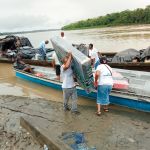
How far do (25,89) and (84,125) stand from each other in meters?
7.11

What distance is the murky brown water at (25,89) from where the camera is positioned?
12.1m

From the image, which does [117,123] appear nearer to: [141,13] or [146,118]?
[146,118]

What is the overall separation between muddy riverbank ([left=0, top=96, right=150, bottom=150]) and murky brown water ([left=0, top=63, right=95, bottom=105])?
5.72ft

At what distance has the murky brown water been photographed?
12.1m

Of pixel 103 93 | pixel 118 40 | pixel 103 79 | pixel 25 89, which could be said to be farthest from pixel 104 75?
pixel 118 40

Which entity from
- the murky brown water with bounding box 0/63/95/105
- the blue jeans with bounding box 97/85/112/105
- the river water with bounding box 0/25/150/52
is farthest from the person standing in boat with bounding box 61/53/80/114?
the river water with bounding box 0/25/150/52

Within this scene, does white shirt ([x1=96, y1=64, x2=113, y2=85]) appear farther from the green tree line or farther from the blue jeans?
the green tree line

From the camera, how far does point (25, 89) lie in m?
14.3

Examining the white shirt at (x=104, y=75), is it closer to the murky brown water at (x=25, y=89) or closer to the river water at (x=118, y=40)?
the murky brown water at (x=25, y=89)

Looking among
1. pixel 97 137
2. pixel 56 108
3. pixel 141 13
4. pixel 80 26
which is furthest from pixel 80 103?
pixel 80 26

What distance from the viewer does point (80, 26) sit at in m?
124

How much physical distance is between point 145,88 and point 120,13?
79.9m

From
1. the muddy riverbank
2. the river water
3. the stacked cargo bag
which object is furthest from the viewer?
the river water

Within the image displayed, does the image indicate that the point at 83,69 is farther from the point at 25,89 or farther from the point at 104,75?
the point at 25,89
